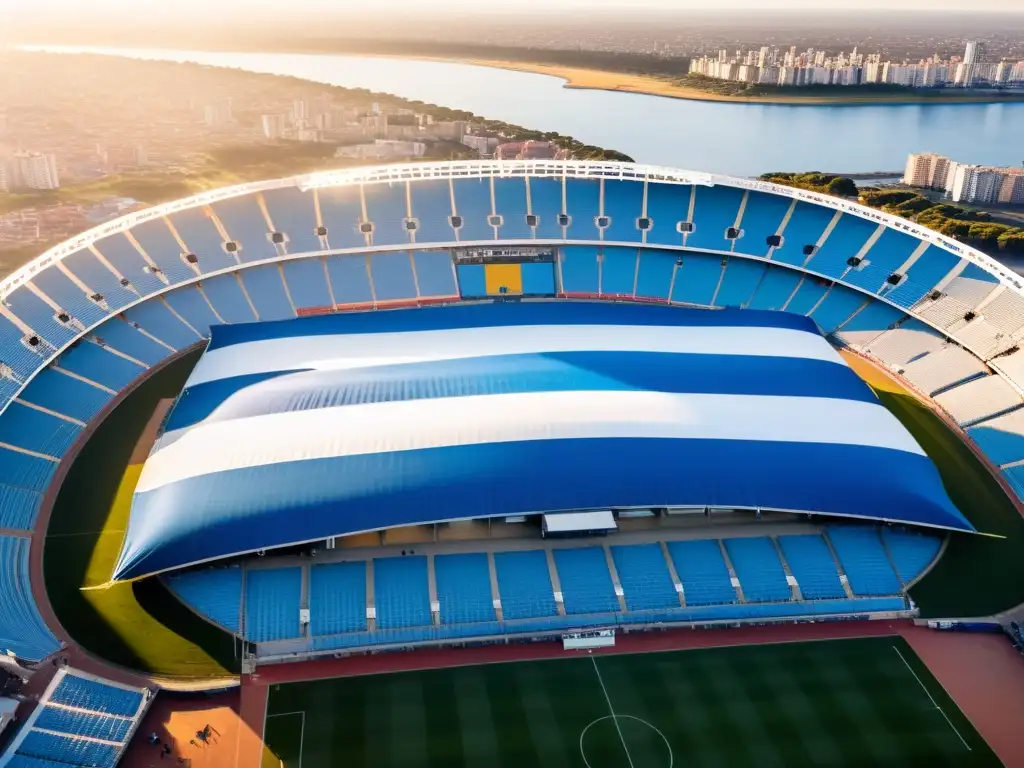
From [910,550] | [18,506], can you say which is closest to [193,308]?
[18,506]

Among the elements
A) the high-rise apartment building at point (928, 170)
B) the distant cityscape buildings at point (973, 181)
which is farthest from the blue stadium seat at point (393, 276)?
the high-rise apartment building at point (928, 170)

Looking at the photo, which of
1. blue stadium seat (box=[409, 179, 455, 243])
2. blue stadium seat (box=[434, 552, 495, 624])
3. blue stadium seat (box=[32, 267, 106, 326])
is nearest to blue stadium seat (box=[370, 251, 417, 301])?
blue stadium seat (box=[409, 179, 455, 243])

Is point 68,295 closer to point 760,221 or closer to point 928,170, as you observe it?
point 760,221

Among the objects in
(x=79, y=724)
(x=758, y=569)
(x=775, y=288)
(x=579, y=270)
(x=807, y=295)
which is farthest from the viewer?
(x=579, y=270)

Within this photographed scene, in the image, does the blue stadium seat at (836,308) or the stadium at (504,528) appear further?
the blue stadium seat at (836,308)

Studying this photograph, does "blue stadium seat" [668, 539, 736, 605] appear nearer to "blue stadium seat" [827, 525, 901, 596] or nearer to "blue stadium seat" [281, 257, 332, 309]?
"blue stadium seat" [827, 525, 901, 596]

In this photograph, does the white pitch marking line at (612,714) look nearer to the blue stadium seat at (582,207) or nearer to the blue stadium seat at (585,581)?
the blue stadium seat at (585,581)

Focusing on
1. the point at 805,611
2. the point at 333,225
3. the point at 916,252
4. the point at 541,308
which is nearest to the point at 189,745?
the point at 805,611
